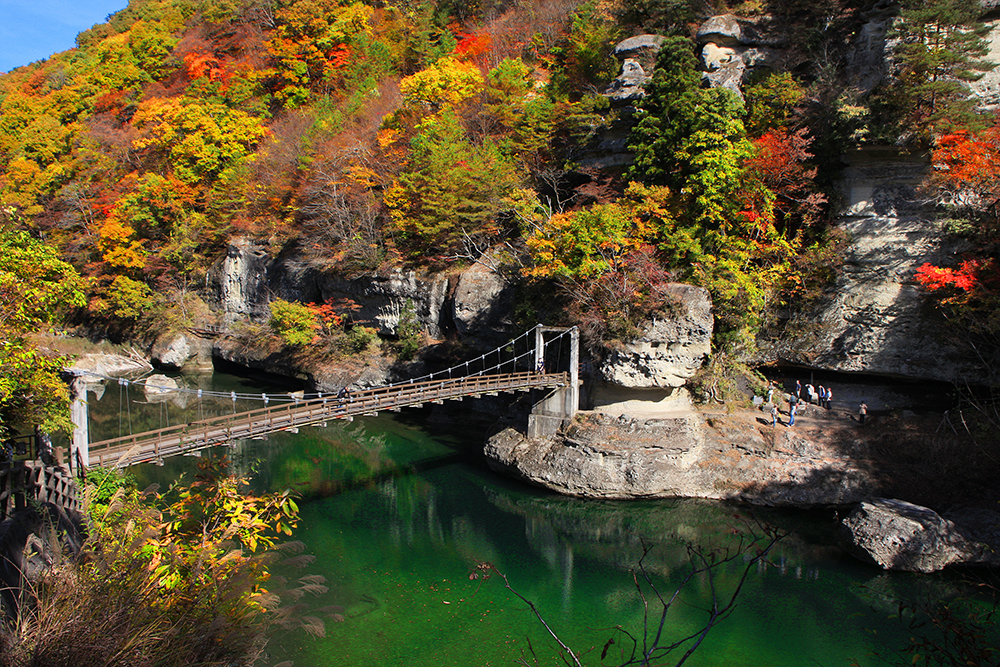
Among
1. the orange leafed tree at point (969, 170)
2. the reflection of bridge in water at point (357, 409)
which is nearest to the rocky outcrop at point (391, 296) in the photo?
the reflection of bridge in water at point (357, 409)

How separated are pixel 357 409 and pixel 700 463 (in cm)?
860

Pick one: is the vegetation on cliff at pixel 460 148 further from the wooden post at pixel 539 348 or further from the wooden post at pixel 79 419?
the wooden post at pixel 79 419

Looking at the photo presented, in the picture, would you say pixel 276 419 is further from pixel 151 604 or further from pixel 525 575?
pixel 151 604

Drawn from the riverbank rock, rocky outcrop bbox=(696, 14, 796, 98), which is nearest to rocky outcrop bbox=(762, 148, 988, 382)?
rocky outcrop bbox=(696, 14, 796, 98)

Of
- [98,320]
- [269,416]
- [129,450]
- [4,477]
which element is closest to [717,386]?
[269,416]

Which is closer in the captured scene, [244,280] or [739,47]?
[739,47]

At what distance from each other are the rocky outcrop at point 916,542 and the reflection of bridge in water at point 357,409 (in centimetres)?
746

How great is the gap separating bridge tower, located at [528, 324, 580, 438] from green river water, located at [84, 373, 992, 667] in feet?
5.71

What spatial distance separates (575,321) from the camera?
17.4 meters

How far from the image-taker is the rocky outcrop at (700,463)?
14711 millimetres

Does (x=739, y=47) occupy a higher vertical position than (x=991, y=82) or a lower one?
higher

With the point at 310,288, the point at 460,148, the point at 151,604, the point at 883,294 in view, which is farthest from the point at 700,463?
the point at 310,288

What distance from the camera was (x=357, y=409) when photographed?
14.9 m

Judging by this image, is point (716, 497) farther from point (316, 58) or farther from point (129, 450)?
point (316, 58)
